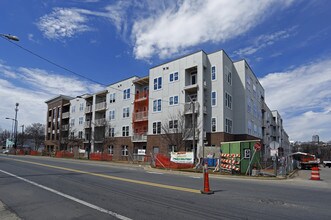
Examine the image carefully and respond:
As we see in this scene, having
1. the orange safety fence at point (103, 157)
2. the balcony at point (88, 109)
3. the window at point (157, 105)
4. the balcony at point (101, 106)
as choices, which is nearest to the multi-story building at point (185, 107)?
the window at point (157, 105)

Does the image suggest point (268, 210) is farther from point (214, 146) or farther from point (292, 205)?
point (214, 146)

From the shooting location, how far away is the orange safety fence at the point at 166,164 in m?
27.9

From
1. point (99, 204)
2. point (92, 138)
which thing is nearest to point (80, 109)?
point (92, 138)

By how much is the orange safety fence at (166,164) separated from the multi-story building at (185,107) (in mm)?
3100

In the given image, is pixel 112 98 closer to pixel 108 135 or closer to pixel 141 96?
pixel 108 135

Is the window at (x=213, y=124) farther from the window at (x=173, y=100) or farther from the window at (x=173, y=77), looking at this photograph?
the window at (x=173, y=77)

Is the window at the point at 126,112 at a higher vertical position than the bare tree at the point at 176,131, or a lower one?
higher

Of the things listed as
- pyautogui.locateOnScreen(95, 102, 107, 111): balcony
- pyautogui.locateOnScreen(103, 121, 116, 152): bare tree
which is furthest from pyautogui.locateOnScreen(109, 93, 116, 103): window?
pyautogui.locateOnScreen(103, 121, 116, 152): bare tree

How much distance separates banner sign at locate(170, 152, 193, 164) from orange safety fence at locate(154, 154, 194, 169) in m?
0.38

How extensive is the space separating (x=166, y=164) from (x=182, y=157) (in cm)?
186

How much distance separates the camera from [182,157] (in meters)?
28.3

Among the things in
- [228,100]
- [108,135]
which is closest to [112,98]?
[108,135]

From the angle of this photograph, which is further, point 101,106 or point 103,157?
point 101,106

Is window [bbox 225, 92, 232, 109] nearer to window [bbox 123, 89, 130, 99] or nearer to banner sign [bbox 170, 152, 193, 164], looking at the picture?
banner sign [bbox 170, 152, 193, 164]
